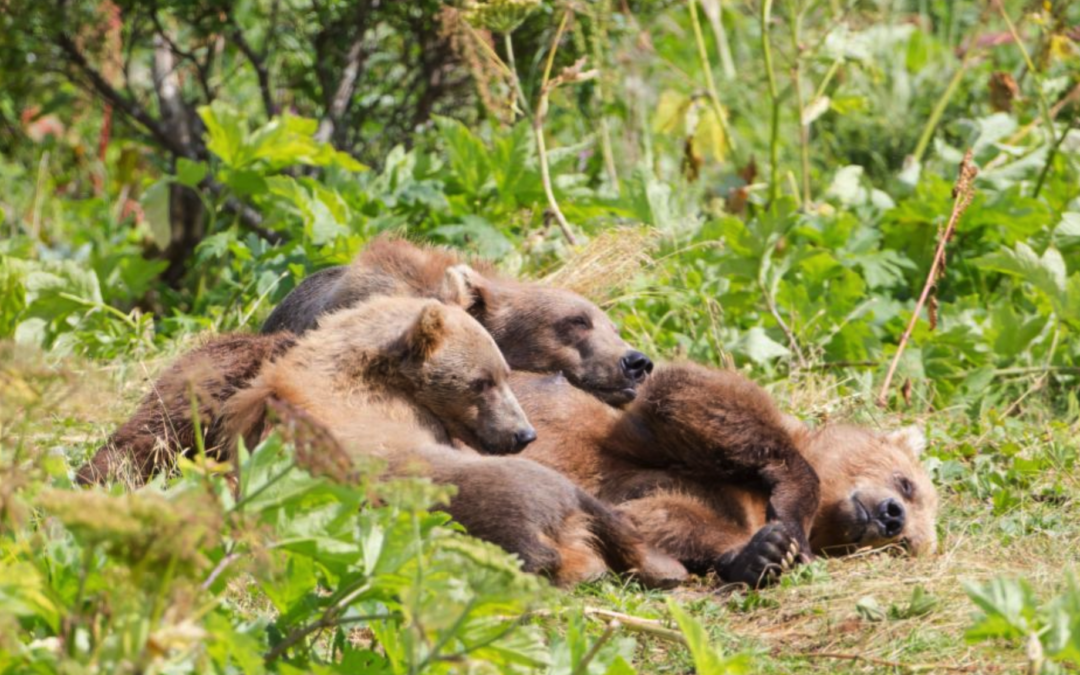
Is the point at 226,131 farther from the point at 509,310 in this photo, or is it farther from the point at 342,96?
the point at 509,310

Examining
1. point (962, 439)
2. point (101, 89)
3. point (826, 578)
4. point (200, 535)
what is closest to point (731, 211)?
point (962, 439)

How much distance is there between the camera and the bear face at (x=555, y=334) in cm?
658

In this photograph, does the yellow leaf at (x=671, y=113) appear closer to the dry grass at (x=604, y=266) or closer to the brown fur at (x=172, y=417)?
the dry grass at (x=604, y=266)

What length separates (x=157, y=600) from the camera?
3.12m

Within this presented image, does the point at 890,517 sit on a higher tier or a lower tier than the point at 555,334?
lower

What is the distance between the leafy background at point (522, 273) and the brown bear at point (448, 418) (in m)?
0.23

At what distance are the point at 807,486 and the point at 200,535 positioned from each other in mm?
2933

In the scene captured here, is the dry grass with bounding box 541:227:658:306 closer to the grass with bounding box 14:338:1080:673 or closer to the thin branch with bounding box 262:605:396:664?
the grass with bounding box 14:338:1080:673

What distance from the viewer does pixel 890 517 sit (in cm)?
559

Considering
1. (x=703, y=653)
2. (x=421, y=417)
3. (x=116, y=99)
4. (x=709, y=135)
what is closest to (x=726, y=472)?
(x=421, y=417)

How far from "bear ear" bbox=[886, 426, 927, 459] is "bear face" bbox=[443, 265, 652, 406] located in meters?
1.10

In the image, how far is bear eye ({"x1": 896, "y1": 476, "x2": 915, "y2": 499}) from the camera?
229 inches

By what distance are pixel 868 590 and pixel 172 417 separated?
8.74 feet

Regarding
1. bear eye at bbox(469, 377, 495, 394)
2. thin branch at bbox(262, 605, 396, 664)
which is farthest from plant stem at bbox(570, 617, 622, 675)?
bear eye at bbox(469, 377, 495, 394)
